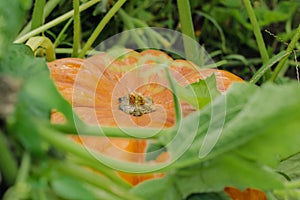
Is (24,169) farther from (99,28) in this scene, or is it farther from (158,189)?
(99,28)

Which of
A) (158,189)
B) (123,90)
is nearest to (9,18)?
(158,189)

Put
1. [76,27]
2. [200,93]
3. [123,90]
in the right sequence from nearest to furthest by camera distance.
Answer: [200,93] < [123,90] < [76,27]

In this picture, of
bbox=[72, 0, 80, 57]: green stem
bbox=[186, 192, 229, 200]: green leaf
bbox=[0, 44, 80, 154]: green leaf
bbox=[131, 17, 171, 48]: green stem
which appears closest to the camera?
bbox=[0, 44, 80, 154]: green leaf

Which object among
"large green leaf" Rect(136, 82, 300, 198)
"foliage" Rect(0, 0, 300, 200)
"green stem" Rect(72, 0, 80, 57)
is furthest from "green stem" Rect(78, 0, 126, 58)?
"large green leaf" Rect(136, 82, 300, 198)

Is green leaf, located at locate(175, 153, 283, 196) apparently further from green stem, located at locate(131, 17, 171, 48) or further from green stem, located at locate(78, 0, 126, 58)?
green stem, located at locate(131, 17, 171, 48)

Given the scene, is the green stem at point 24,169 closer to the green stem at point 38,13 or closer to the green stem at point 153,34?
the green stem at point 38,13

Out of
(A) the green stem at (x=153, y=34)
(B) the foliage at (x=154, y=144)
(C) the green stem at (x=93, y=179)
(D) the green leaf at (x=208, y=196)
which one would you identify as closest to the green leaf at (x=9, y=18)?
(B) the foliage at (x=154, y=144)
